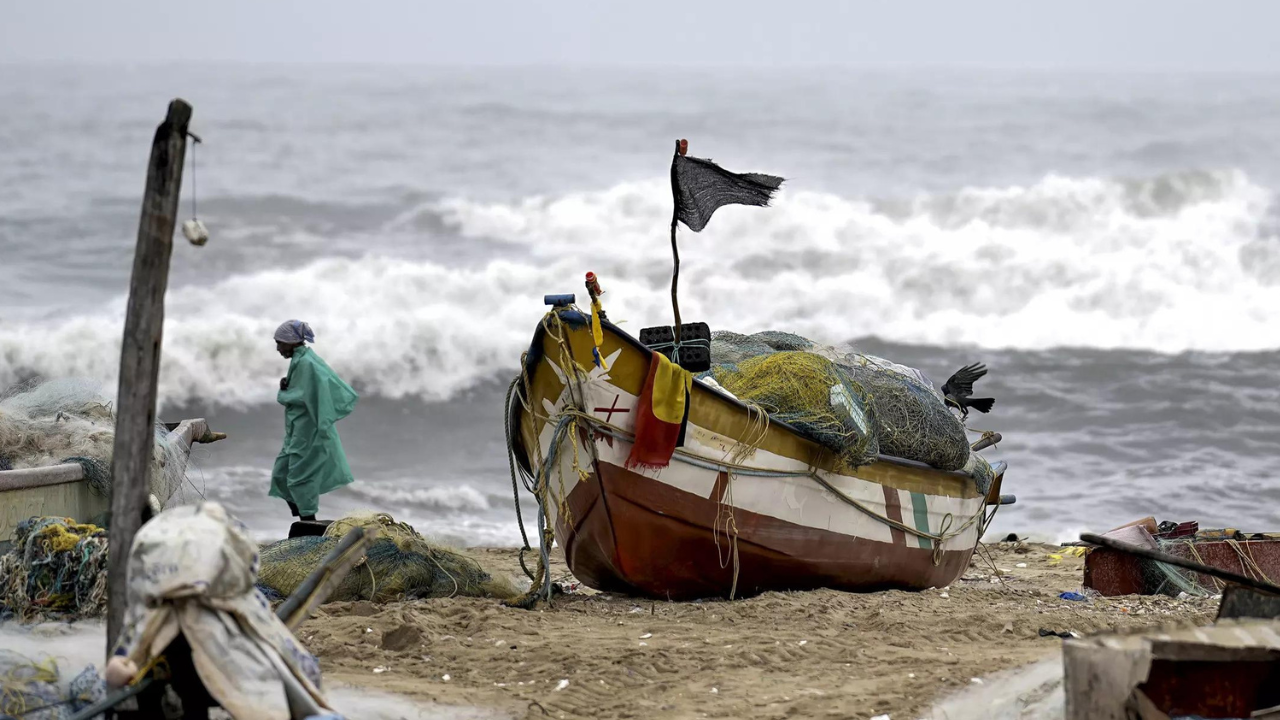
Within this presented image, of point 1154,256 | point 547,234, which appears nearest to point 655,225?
point 547,234

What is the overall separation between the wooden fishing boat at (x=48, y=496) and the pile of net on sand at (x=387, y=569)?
42.5 inches

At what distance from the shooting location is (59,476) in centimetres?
791

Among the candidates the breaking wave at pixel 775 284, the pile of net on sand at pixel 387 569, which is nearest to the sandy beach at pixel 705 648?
the pile of net on sand at pixel 387 569

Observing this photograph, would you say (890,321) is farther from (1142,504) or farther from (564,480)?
(564,480)

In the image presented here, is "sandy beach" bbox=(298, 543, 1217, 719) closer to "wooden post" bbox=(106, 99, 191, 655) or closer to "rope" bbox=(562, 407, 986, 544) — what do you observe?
"rope" bbox=(562, 407, 986, 544)

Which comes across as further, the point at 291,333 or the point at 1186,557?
the point at 1186,557

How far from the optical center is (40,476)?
775 cm

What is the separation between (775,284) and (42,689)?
22942 millimetres

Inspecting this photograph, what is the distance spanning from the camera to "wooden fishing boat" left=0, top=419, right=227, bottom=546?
7.52 metres

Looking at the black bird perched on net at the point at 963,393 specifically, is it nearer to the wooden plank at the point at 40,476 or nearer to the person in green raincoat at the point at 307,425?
the person in green raincoat at the point at 307,425

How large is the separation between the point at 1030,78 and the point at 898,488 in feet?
174

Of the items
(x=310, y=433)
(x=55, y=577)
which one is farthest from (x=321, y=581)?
(x=310, y=433)

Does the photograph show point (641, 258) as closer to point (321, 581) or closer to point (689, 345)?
point (689, 345)

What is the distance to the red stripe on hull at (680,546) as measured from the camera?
845 centimetres
